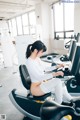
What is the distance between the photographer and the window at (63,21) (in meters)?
6.77

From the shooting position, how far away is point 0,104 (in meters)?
2.87

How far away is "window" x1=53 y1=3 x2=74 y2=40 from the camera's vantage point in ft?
22.2

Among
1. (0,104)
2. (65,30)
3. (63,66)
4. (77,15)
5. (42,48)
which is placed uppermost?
(77,15)

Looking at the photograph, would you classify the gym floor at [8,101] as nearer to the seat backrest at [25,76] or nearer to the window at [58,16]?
the seat backrest at [25,76]

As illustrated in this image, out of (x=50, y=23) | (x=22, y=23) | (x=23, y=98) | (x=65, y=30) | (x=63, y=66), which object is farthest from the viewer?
(x=22, y=23)

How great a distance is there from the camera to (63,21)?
23.5 feet

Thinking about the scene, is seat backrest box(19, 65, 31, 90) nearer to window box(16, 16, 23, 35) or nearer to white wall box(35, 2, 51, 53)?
white wall box(35, 2, 51, 53)

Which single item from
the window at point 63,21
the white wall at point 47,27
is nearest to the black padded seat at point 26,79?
the window at point 63,21

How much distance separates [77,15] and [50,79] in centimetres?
469

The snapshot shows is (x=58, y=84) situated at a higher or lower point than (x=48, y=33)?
lower

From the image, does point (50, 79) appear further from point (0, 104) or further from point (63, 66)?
point (0, 104)

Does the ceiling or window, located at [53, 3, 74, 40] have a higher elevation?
the ceiling

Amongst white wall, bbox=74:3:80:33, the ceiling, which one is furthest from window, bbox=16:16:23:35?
white wall, bbox=74:3:80:33

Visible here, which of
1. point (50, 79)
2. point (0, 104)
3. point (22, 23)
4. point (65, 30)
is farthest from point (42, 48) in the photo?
point (22, 23)
